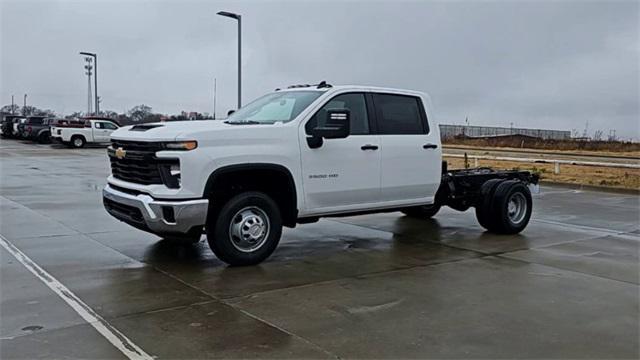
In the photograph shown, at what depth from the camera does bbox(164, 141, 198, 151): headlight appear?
6.52 m

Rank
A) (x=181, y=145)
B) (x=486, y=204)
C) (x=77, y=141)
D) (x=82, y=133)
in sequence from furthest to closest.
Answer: (x=82, y=133)
(x=77, y=141)
(x=486, y=204)
(x=181, y=145)

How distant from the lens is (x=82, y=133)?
1437 inches

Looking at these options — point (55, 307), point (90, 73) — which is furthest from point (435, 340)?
point (90, 73)

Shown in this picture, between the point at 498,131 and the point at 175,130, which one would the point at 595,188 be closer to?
the point at 175,130

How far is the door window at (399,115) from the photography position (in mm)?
8320

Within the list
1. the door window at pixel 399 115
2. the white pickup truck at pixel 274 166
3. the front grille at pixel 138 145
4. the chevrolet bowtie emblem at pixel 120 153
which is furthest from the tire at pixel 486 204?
the chevrolet bowtie emblem at pixel 120 153

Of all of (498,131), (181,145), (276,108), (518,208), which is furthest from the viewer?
(498,131)

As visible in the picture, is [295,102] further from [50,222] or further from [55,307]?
[50,222]

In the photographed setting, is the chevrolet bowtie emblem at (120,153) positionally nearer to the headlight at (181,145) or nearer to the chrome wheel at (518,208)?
the headlight at (181,145)

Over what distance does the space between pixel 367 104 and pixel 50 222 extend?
17.7 feet

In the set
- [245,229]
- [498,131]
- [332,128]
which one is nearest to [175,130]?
[245,229]

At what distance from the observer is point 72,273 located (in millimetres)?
6617

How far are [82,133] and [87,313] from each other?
33.7 m

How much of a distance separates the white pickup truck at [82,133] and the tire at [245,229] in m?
31.6
